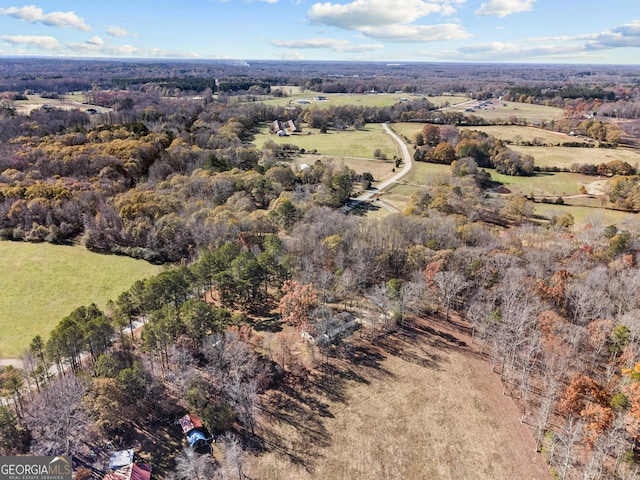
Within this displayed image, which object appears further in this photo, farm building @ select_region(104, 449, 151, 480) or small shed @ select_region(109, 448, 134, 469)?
small shed @ select_region(109, 448, 134, 469)

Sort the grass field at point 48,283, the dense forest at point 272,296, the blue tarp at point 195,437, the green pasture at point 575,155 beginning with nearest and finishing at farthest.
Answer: the blue tarp at point 195,437
the dense forest at point 272,296
the grass field at point 48,283
the green pasture at point 575,155

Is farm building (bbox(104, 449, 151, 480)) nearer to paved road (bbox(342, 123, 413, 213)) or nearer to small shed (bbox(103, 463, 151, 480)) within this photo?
small shed (bbox(103, 463, 151, 480))

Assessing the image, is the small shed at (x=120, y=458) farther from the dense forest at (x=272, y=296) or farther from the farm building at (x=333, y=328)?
the farm building at (x=333, y=328)

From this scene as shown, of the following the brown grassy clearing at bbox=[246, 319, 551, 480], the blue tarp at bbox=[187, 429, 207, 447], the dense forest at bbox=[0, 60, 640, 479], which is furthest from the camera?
the dense forest at bbox=[0, 60, 640, 479]

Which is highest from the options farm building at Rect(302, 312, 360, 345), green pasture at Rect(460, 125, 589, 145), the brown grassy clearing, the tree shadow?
green pasture at Rect(460, 125, 589, 145)

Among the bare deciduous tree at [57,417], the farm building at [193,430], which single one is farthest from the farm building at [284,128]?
the bare deciduous tree at [57,417]

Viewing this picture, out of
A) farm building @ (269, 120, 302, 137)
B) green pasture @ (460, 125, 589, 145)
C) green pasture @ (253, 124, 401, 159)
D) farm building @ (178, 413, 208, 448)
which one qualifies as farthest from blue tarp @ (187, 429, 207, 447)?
green pasture @ (460, 125, 589, 145)

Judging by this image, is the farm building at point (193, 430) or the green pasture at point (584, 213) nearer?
the farm building at point (193, 430)
